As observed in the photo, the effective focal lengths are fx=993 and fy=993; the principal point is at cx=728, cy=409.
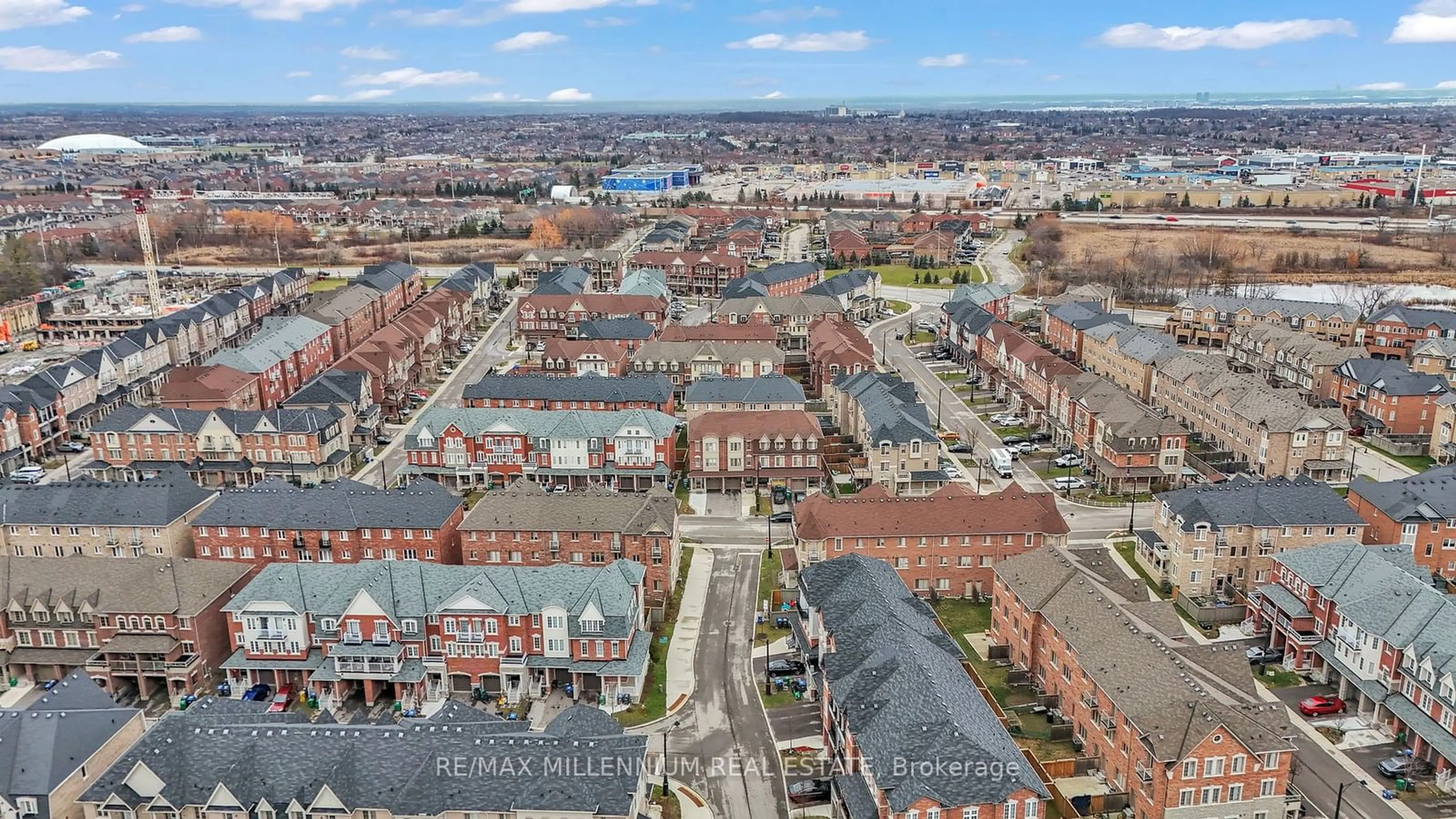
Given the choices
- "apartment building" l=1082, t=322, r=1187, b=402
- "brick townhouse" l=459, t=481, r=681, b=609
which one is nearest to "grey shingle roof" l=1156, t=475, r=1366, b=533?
"apartment building" l=1082, t=322, r=1187, b=402

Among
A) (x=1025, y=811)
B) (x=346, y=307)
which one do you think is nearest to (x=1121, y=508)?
(x=1025, y=811)

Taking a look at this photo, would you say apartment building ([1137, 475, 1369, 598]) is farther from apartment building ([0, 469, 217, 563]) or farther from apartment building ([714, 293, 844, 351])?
apartment building ([714, 293, 844, 351])

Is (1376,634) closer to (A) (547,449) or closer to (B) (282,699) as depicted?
(B) (282,699)

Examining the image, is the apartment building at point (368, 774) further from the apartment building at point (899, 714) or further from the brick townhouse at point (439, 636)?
the apartment building at point (899, 714)

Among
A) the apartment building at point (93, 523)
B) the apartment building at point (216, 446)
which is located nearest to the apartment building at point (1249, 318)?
the apartment building at point (216, 446)

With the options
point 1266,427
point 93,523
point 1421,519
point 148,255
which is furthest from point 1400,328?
point 148,255
